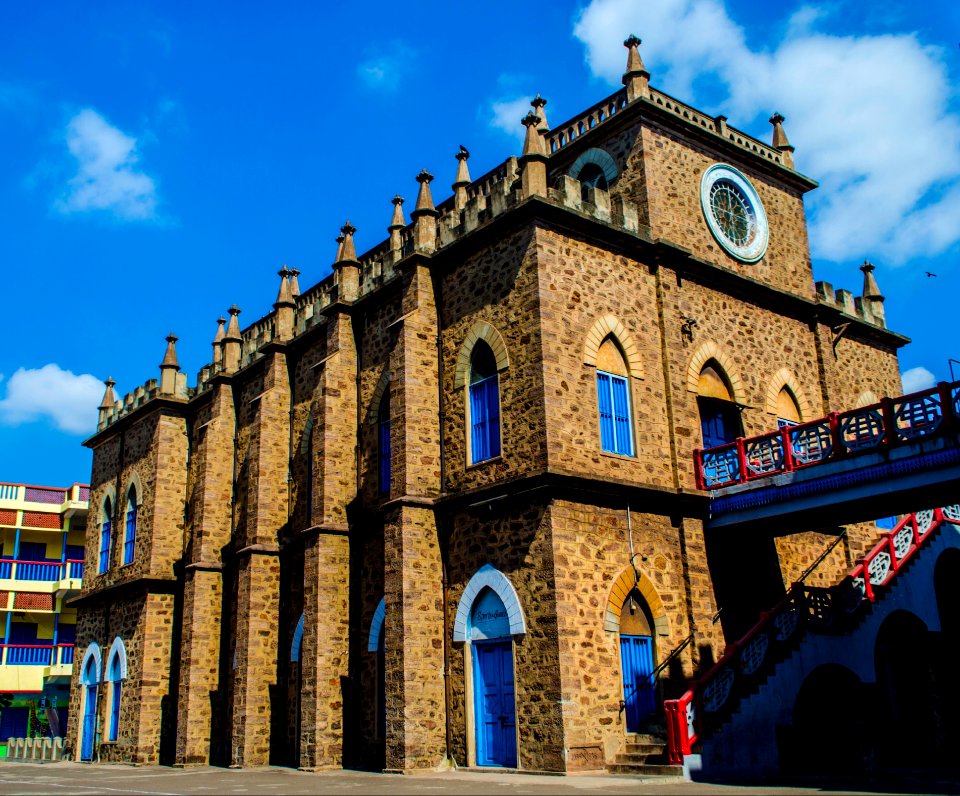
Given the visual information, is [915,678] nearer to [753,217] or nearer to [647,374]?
[647,374]

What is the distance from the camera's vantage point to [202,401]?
2852cm

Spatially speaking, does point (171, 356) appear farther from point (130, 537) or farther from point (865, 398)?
point (865, 398)

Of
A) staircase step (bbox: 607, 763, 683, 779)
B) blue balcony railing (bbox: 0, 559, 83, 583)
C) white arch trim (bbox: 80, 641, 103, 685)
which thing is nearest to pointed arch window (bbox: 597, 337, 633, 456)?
staircase step (bbox: 607, 763, 683, 779)

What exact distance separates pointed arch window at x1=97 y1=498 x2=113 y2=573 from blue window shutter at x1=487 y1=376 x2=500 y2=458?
1694 cm

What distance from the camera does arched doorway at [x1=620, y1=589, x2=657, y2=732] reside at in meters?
16.8

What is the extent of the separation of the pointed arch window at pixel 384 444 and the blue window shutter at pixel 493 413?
337 centimetres

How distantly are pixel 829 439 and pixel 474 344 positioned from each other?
659cm

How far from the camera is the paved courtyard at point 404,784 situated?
43.7 ft

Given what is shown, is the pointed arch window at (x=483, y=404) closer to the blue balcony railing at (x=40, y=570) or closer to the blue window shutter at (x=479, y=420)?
the blue window shutter at (x=479, y=420)

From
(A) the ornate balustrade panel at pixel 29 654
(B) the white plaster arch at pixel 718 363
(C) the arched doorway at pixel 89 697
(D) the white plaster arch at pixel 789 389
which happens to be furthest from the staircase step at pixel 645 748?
(A) the ornate balustrade panel at pixel 29 654

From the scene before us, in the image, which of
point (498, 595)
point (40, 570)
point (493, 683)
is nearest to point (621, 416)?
point (498, 595)

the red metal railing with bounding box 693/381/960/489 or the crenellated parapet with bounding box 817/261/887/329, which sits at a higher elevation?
the crenellated parapet with bounding box 817/261/887/329

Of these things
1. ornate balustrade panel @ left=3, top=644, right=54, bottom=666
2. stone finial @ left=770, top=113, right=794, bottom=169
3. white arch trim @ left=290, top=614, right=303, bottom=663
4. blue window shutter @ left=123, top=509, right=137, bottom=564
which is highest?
stone finial @ left=770, top=113, right=794, bottom=169

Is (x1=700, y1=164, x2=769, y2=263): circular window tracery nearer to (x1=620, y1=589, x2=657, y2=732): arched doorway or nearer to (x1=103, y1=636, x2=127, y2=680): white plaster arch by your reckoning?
(x1=620, y1=589, x2=657, y2=732): arched doorway
